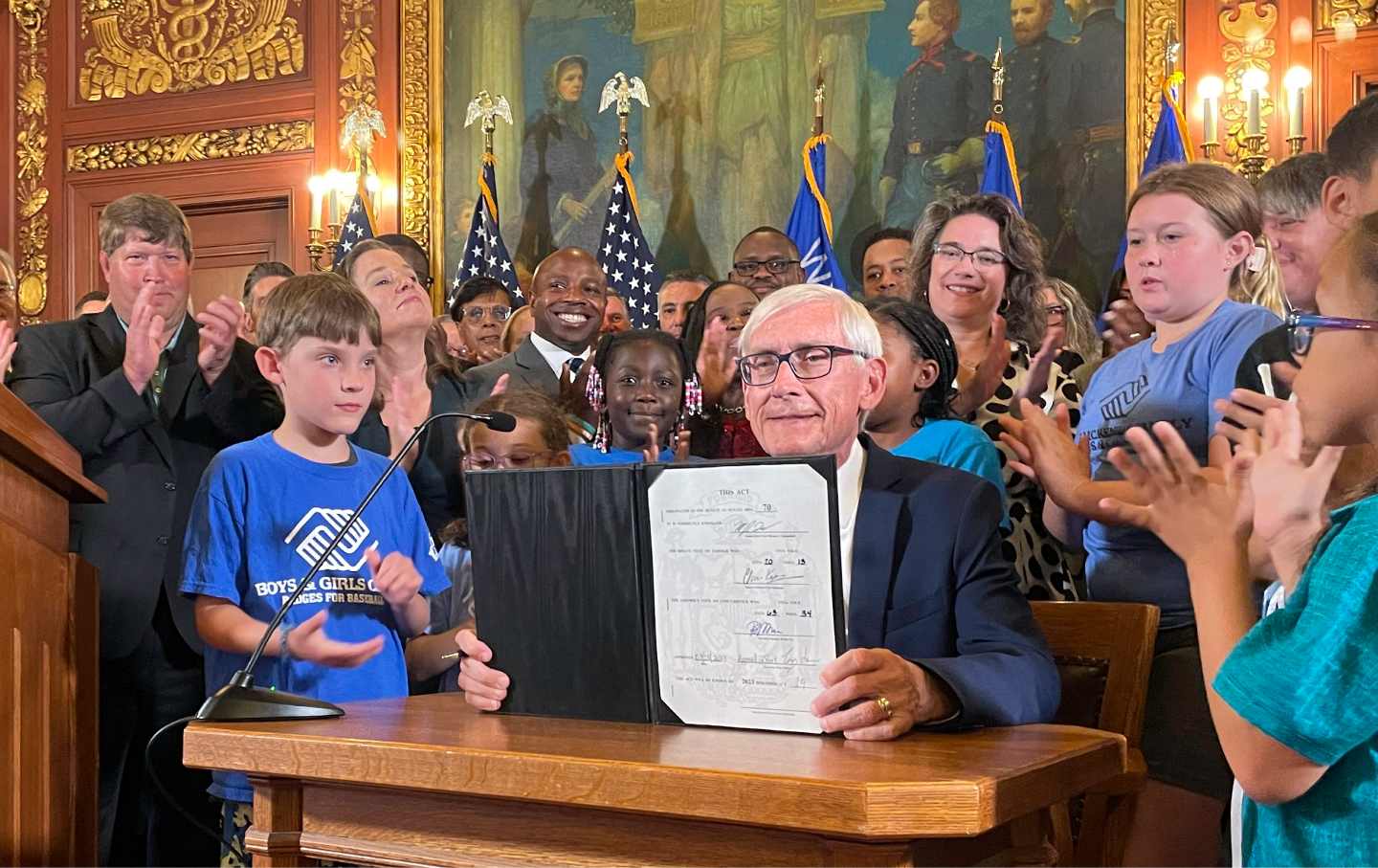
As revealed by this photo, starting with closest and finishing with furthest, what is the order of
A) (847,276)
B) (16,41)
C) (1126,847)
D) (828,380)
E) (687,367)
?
(828,380) < (1126,847) < (687,367) < (847,276) < (16,41)

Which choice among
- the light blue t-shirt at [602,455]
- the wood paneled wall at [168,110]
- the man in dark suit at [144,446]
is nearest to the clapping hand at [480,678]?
the light blue t-shirt at [602,455]

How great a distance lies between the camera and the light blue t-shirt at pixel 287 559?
273 cm

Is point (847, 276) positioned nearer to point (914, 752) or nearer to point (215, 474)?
point (215, 474)

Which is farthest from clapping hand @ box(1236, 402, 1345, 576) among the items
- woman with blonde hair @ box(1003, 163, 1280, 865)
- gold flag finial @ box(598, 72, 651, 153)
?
gold flag finial @ box(598, 72, 651, 153)

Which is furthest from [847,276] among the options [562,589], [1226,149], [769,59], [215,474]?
[562,589]

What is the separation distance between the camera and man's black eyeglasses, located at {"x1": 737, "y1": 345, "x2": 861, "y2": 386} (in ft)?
7.41

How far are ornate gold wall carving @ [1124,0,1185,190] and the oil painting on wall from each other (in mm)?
61

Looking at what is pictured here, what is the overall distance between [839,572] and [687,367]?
2.23 meters

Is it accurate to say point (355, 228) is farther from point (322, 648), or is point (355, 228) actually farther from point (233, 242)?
point (322, 648)

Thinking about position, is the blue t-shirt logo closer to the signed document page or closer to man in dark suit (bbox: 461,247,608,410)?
the signed document page

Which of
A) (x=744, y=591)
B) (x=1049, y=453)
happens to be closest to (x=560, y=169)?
(x=1049, y=453)

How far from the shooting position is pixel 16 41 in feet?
34.3

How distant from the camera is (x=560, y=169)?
30.6ft

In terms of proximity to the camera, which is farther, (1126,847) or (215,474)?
(215,474)
